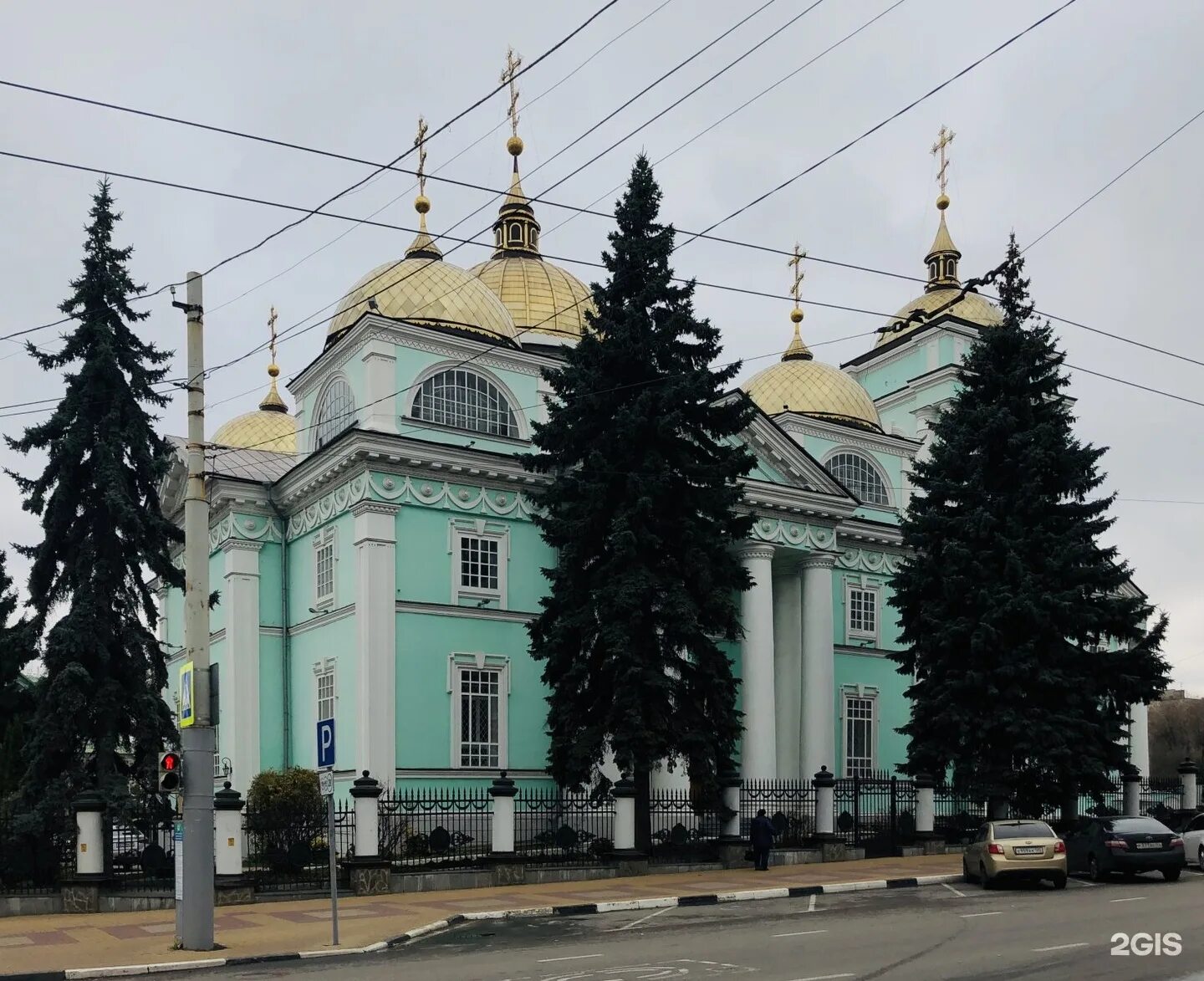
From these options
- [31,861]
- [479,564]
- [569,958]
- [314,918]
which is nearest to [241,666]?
[479,564]

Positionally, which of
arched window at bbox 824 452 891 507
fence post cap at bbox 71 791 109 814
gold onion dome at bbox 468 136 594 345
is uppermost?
gold onion dome at bbox 468 136 594 345

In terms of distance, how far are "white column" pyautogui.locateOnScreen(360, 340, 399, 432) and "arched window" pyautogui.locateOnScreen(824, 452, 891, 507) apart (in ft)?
52.2

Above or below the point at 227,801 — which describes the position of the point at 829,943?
below

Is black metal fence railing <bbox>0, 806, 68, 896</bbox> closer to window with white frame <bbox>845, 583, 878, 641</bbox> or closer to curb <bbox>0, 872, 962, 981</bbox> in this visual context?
curb <bbox>0, 872, 962, 981</bbox>

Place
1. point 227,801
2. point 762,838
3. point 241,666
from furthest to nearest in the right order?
point 241,666, point 762,838, point 227,801

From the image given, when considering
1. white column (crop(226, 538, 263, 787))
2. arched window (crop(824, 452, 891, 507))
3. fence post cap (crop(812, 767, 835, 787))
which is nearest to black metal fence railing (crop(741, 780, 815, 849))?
fence post cap (crop(812, 767, 835, 787))

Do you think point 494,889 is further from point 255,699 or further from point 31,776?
point 255,699

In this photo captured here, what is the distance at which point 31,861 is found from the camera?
2053cm

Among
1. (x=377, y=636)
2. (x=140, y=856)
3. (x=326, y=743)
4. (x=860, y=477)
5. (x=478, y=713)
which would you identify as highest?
(x=860, y=477)

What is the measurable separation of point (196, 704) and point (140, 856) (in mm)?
6924

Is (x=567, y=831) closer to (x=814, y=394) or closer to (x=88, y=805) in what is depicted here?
(x=88, y=805)

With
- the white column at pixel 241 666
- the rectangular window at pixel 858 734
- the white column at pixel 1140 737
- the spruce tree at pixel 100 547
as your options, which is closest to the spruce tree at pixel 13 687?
the spruce tree at pixel 100 547

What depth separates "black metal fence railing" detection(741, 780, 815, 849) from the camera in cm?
2819

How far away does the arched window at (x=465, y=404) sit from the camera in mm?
33844
